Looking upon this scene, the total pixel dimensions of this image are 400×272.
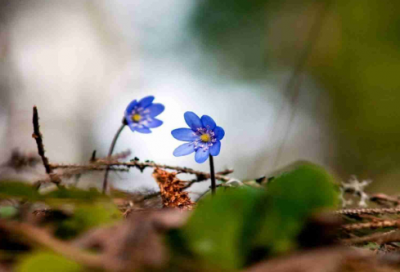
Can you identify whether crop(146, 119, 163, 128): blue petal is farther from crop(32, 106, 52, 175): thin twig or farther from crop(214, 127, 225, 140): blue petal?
crop(32, 106, 52, 175): thin twig

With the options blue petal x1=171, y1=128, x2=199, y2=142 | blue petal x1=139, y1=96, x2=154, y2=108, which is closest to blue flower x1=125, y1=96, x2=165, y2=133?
blue petal x1=139, y1=96, x2=154, y2=108

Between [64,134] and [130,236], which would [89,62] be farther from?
[130,236]

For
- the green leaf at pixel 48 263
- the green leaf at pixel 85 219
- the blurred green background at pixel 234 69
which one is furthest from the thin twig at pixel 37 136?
the blurred green background at pixel 234 69

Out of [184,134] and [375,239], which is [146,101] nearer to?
[184,134]

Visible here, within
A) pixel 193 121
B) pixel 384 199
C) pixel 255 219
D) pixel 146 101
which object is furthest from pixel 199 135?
pixel 255 219

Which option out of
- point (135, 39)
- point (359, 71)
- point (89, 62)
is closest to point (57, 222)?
point (359, 71)

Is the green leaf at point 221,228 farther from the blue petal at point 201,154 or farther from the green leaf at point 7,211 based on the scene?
the blue petal at point 201,154
